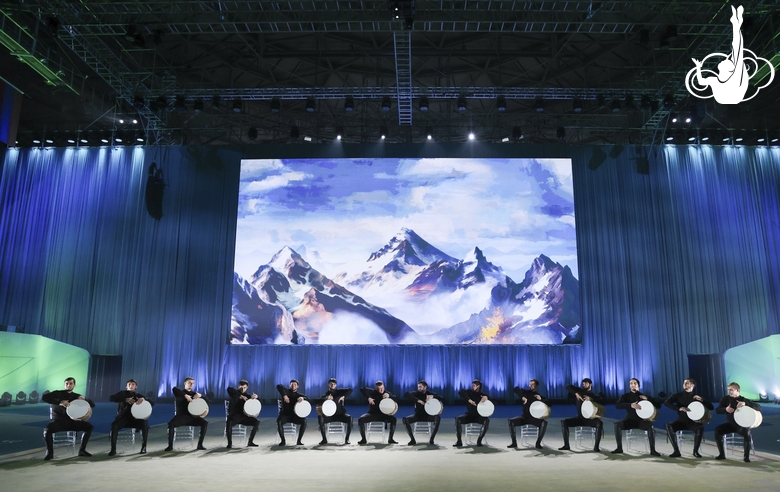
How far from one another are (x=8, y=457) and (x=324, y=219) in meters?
10.4

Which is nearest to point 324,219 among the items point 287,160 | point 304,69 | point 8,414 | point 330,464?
point 287,160

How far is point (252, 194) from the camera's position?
56.1 feet

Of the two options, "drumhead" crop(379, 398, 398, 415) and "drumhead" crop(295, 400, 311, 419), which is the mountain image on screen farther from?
"drumhead" crop(295, 400, 311, 419)

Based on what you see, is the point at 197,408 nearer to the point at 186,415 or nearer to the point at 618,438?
the point at 186,415

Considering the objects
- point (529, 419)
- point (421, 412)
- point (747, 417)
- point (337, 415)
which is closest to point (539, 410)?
point (529, 419)

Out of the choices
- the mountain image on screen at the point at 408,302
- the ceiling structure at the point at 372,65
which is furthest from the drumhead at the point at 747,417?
the mountain image on screen at the point at 408,302

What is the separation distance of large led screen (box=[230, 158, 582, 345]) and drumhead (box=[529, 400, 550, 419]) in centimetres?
698

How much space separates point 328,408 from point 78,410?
136 inches

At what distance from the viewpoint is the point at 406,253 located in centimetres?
1641

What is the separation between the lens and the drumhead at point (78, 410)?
7.68 m

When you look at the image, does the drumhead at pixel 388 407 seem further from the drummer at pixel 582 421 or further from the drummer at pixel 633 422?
the drummer at pixel 633 422

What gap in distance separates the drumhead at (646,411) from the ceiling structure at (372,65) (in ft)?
24.4

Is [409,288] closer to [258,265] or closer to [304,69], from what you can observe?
[258,265]

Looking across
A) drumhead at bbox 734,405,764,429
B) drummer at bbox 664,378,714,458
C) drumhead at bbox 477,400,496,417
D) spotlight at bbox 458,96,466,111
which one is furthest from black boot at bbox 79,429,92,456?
spotlight at bbox 458,96,466,111
